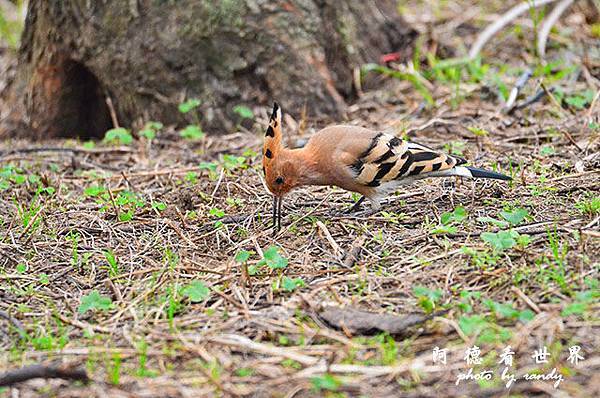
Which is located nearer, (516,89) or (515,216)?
(515,216)

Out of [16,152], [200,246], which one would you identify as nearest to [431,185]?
[200,246]

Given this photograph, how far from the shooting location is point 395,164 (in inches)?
169

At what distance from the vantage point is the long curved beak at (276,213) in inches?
161

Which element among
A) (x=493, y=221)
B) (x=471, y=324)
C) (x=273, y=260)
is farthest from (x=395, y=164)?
(x=471, y=324)

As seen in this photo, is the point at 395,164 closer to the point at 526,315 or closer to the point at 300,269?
the point at 300,269

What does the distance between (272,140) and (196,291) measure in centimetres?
122

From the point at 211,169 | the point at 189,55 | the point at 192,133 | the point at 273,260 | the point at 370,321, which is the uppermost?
the point at 189,55

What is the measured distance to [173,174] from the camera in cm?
512

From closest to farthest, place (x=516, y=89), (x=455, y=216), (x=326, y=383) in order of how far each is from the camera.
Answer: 1. (x=326, y=383)
2. (x=455, y=216)
3. (x=516, y=89)

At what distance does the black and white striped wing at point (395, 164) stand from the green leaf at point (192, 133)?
6.21 feet

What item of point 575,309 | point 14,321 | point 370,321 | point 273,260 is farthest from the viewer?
point 273,260

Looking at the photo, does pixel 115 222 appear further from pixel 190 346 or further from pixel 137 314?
pixel 190 346

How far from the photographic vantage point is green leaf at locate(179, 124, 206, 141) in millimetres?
5797

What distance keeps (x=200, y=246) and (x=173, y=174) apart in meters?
1.29
